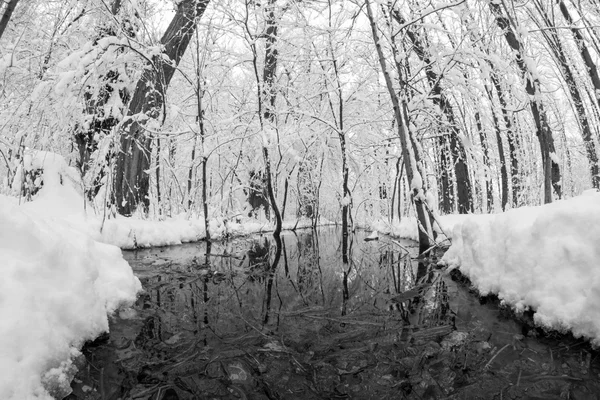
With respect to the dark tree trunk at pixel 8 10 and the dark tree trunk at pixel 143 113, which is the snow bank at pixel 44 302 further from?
the dark tree trunk at pixel 143 113

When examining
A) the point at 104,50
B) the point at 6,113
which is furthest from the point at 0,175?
the point at 104,50

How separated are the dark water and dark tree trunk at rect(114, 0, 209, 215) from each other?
19.5 feet

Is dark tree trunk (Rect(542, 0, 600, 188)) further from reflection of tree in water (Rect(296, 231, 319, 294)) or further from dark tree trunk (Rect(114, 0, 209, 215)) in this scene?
dark tree trunk (Rect(114, 0, 209, 215))

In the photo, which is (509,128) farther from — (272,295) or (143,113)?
(143,113)

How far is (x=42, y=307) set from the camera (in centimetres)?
180

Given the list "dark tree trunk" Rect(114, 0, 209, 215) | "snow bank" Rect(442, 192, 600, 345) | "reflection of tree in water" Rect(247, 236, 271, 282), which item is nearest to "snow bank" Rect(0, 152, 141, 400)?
"reflection of tree in water" Rect(247, 236, 271, 282)

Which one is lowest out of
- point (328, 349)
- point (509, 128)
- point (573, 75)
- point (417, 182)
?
point (328, 349)

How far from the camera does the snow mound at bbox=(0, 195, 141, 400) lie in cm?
149

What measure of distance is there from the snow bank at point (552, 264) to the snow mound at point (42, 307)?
9.81 feet

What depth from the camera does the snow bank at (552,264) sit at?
2.03 m

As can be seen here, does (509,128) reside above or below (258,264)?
above

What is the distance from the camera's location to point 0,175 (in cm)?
1434

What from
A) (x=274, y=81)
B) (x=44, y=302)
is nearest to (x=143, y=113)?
(x=274, y=81)

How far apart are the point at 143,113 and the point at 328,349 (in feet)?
28.1
